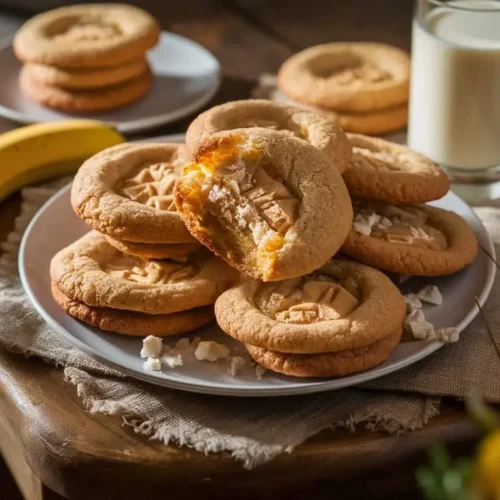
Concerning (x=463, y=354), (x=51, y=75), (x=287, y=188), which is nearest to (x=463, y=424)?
(x=463, y=354)

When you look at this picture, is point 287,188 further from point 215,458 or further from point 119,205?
point 215,458

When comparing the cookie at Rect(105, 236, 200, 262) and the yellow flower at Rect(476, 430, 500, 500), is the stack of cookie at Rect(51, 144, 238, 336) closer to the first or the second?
the cookie at Rect(105, 236, 200, 262)

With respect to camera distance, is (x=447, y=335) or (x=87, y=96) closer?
(x=447, y=335)

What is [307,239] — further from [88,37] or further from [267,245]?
[88,37]

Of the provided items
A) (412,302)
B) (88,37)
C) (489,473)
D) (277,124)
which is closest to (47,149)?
(88,37)

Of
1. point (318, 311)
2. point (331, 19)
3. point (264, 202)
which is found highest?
point (264, 202)

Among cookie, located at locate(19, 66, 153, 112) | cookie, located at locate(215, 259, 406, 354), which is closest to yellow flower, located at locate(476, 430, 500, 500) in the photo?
cookie, located at locate(215, 259, 406, 354)
